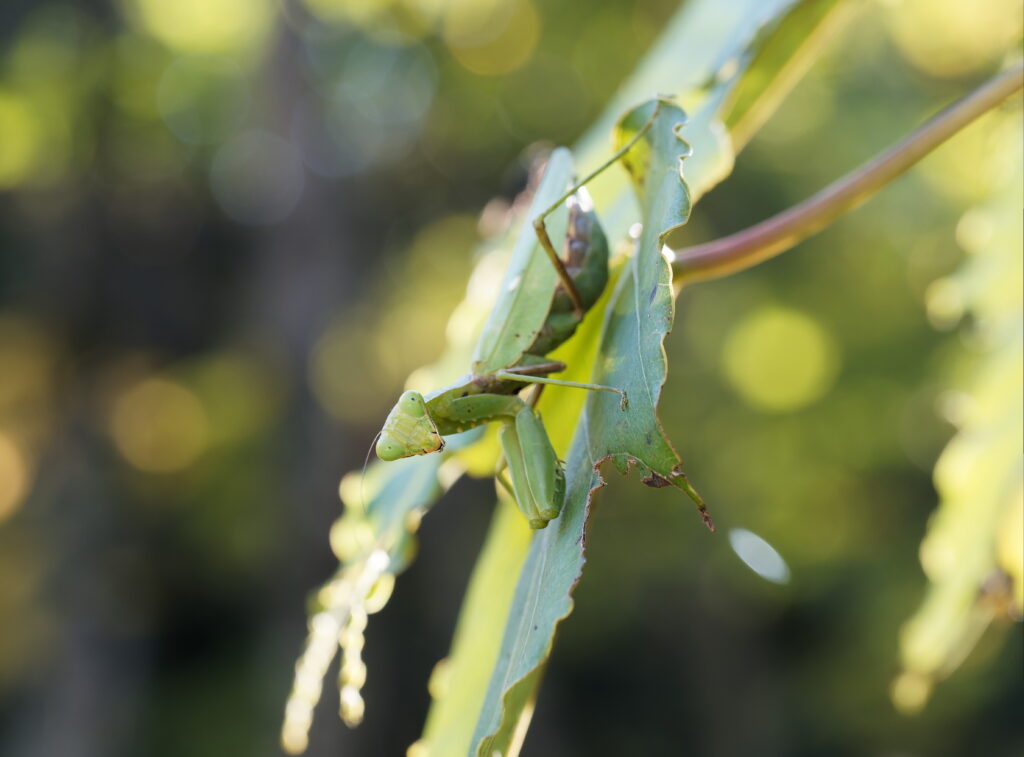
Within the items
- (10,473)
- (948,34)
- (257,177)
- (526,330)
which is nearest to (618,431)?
(526,330)

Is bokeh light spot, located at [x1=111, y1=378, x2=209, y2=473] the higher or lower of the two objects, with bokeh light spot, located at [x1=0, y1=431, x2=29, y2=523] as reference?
higher

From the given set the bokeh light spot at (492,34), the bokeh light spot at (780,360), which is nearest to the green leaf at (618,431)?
the bokeh light spot at (780,360)

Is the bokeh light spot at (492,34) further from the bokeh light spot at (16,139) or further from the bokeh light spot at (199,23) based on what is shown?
the bokeh light spot at (16,139)

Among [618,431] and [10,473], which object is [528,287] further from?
[10,473]

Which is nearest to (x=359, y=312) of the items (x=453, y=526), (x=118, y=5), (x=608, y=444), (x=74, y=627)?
(x=453, y=526)

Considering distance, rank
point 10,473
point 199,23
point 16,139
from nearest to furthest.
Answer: point 10,473 → point 16,139 → point 199,23

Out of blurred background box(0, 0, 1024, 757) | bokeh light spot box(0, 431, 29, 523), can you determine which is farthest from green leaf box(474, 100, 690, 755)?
bokeh light spot box(0, 431, 29, 523)

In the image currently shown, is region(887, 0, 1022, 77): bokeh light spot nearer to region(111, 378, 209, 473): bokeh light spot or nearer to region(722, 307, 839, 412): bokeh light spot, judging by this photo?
region(722, 307, 839, 412): bokeh light spot
